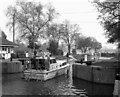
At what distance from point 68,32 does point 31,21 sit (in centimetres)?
2854

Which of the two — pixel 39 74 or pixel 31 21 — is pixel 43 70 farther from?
pixel 31 21

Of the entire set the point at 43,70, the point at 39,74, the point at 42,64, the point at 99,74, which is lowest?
the point at 39,74

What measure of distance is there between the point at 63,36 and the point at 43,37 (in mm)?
25969

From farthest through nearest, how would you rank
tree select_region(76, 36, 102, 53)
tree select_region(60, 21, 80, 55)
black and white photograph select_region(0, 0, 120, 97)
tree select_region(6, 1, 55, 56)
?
1. tree select_region(76, 36, 102, 53)
2. tree select_region(60, 21, 80, 55)
3. tree select_region(6, 1, 55, 56)
4. black and white photograph select_region(0, 0, 120, 97)

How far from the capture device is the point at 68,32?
8150 cm

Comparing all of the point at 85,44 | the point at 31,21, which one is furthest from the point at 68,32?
the point at 31,21

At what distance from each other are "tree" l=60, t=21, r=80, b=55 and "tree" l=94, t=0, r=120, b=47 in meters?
50.3

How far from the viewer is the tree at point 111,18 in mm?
26961

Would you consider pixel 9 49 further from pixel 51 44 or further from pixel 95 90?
pixel 95 90

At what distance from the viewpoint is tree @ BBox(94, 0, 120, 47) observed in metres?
27.0

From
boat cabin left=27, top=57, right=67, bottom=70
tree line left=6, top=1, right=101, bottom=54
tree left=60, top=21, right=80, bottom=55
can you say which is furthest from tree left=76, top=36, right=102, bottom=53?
boat cabin left=27, top=57, right=67, bottom=70

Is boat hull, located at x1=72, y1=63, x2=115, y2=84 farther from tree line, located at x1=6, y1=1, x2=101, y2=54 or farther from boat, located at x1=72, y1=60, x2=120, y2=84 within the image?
tree line, located at x1=6, y1=1, x2=101, y2=54

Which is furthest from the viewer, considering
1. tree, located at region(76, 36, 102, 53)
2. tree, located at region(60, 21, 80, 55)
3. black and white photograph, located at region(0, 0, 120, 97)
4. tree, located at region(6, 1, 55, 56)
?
tree, located at region(76, 36, 102, 53)

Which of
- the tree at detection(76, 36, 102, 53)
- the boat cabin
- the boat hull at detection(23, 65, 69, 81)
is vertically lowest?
the boat hull at detection(23, 65, 69, 81)
